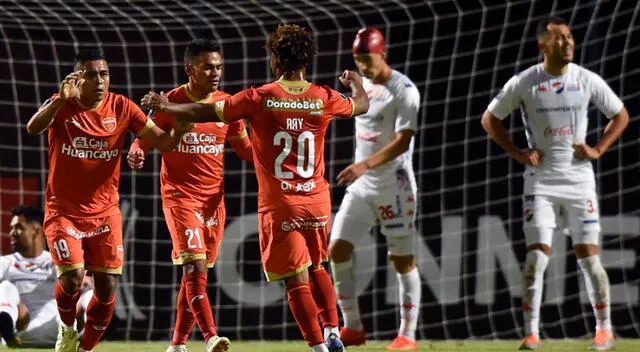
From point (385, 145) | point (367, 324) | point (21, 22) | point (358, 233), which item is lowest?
point (367, 324)

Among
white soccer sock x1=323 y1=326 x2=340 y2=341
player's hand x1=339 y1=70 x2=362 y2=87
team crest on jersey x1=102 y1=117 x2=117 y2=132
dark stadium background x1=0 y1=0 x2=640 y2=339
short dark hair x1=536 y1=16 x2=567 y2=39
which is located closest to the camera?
white soccer sock x1=323 y1=326 x2=340 y2=341

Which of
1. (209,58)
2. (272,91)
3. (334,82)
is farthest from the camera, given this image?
(334,82)

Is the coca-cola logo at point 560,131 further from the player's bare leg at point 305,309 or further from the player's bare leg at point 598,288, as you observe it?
the player's bare leg at point 305,309

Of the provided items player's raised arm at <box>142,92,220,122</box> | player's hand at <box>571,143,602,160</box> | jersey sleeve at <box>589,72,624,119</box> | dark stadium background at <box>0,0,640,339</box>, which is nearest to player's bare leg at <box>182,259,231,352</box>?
player's raised arm at <box>142,92,220,122</box>

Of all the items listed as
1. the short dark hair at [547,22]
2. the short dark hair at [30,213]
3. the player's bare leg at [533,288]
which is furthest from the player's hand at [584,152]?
the short dark hair at [30,213]

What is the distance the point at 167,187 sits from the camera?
697 centimetres

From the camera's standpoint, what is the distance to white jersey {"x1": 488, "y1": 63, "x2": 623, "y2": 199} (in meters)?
7.70

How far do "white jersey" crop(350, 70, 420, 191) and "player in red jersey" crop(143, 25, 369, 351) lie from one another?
1794 millimetres

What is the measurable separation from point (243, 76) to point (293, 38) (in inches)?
169

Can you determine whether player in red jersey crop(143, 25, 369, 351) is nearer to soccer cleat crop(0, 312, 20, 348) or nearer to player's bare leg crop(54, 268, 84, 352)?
player's bare leg crop(54, 268, 84, 352)

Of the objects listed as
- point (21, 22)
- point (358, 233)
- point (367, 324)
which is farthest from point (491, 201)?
point (21, 22)

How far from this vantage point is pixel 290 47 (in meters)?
6.12

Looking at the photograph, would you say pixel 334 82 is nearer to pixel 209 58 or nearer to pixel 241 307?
pixel 241 307

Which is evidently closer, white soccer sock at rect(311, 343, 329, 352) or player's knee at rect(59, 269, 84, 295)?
white soccer sock at rect(311, 343, 329, 352)
